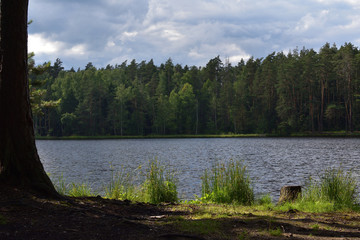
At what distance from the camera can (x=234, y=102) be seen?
3524 inches

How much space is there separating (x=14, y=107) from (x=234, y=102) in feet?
280

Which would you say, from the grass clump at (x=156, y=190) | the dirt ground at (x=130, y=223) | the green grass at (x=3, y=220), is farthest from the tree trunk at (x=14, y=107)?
the grass clump at (x=156, y=190)

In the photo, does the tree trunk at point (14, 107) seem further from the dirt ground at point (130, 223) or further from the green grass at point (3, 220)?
the green grass at point (3, 220)

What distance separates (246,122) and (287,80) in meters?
15.6

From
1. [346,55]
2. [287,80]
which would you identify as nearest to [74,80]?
[287,80]

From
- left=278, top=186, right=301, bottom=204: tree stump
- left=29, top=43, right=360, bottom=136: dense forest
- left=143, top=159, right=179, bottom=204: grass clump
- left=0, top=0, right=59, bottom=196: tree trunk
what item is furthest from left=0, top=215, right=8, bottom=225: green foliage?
left=29, top=43, right=360, bottom=136: dense forest

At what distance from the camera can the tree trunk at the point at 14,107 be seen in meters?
6.15

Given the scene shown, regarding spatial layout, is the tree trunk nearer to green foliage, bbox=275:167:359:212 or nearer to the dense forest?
green foliage, bbox=275:167:359:212

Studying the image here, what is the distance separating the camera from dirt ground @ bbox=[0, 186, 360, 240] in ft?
15.2

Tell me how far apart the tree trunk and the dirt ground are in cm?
34

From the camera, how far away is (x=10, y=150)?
6152mm

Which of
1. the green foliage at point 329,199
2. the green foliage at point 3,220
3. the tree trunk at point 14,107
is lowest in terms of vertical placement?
the green foliage at point 329,199

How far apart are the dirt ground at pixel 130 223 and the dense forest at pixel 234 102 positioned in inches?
2853

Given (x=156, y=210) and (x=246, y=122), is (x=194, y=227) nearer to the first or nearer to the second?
(x=156, y=210)
